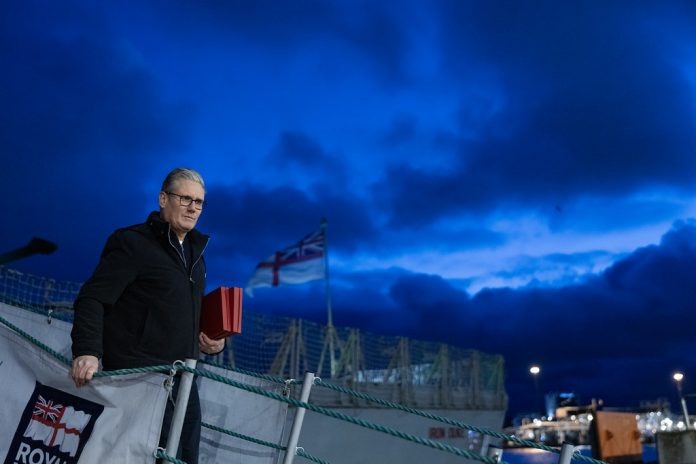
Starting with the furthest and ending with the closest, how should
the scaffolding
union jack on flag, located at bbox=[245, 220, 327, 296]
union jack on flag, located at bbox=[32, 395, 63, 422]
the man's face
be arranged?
union jack on flag, located at bbox=[245, 220, 327, 296] → the scaffolding → the man's face → union jack on flag, located at bbox=[32, 395, 63, 422]

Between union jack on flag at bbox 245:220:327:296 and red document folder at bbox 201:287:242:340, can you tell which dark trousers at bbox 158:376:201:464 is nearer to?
red document folder at bbox 201:287:242:340

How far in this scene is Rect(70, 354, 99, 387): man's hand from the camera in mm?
2076

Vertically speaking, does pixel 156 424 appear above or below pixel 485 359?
below

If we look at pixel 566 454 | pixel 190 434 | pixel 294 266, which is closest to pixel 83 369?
pixel 190 434

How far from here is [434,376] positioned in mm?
13852

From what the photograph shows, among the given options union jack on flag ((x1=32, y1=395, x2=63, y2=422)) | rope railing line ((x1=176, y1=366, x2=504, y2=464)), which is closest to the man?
union jack on flag ((x1=32, y1=395, x2=63, y2=422))

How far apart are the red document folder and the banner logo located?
2.50ft

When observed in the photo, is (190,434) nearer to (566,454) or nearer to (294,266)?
(566,454)

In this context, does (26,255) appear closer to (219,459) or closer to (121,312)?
(121,312)

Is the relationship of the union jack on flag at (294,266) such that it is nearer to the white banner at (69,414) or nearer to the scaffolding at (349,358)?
the scaffolding at (349,358)

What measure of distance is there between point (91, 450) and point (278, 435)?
1.22 m

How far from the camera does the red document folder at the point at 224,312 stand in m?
2.76

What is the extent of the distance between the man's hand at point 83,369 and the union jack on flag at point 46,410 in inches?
7.9

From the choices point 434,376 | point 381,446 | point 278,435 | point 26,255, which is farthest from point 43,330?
point 434,376
